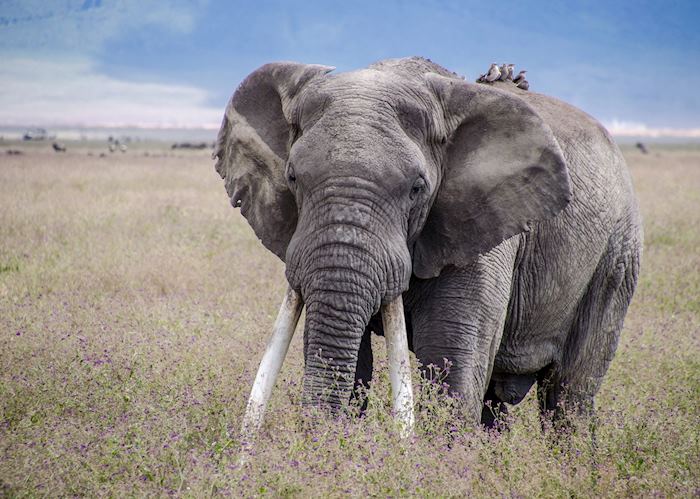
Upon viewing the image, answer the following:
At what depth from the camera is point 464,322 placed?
196 inches

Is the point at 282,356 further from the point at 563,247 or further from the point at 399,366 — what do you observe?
the point at 563,247

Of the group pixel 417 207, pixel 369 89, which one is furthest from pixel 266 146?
pixel 417 207

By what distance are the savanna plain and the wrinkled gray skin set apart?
1.32ft

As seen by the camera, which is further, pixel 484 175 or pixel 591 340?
pixel 591 340

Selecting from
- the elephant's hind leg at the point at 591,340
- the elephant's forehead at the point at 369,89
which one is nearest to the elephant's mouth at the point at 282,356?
the elephant's forehead at the point at 369,89

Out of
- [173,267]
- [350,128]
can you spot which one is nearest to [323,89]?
[350,128]

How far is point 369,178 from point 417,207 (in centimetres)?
42

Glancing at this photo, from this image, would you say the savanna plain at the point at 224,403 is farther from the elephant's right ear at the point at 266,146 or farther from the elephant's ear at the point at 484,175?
the elephant's right ear at the point at 266,146

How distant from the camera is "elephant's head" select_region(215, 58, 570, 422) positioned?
439 cm

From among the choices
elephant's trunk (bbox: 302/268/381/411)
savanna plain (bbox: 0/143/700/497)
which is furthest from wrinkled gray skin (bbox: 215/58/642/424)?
savanna plain (bbox: 0/143/700/497)

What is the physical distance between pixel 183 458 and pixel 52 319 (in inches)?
134

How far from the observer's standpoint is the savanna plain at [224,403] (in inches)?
169

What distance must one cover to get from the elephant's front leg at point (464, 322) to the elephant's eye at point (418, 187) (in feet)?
1.98

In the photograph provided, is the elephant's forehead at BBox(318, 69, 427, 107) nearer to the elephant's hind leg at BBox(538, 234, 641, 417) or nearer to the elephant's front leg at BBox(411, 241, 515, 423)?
the elephant's front leg at BBox(411, 241, 515, 423)
